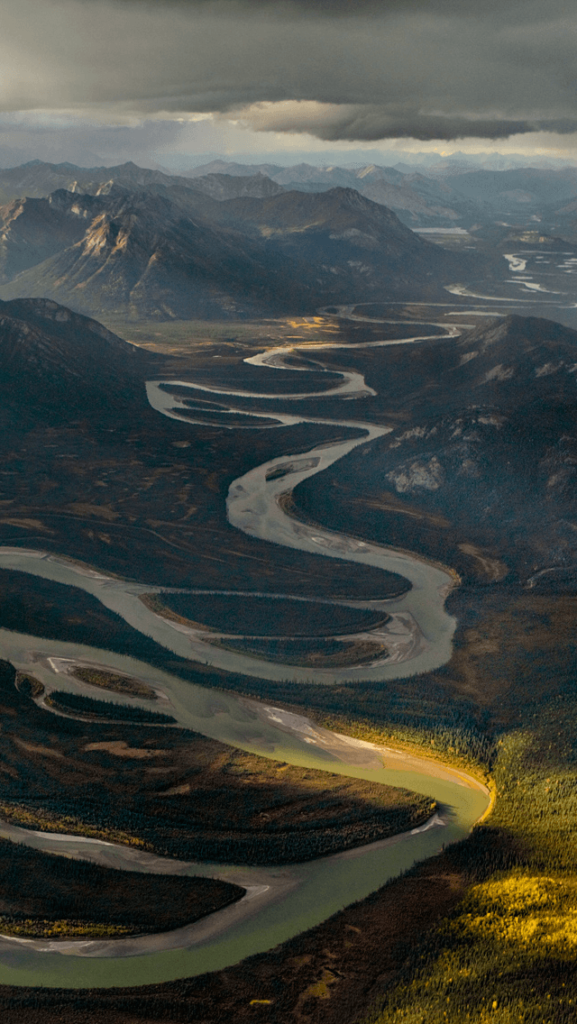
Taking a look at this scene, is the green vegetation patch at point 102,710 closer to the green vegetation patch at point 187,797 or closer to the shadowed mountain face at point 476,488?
the green vegetation patch at point 187,797

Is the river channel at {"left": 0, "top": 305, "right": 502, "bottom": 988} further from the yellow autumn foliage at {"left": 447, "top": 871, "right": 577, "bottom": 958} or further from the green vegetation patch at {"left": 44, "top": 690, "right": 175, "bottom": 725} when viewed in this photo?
the yellow autumn foliage at {"left": 447, "top": 871, "right": 577, "bottom": 958}

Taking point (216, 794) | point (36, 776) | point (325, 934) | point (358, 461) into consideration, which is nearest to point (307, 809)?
point (216, 794)

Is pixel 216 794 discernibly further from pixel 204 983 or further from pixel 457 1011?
pixel 457 1011

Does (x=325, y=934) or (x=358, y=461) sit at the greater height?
(x=358, y=461)

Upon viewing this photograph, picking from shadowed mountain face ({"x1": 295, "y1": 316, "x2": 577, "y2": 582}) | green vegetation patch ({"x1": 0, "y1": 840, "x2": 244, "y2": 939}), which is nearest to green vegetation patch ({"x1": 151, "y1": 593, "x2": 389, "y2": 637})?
shadowed mountain face ({"x1": 295, "y1": 316, "x2": 577, "y2": 582})

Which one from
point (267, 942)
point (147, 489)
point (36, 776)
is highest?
point (147, 489)

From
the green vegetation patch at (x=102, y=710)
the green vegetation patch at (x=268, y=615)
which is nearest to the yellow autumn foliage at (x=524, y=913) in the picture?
the green vegetation patch at (x=102, y=710)

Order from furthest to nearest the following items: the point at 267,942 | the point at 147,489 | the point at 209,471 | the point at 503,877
Answer: the point at 209,471 → the point at 147,489 → the point at 503,877 → the point at 267,942
